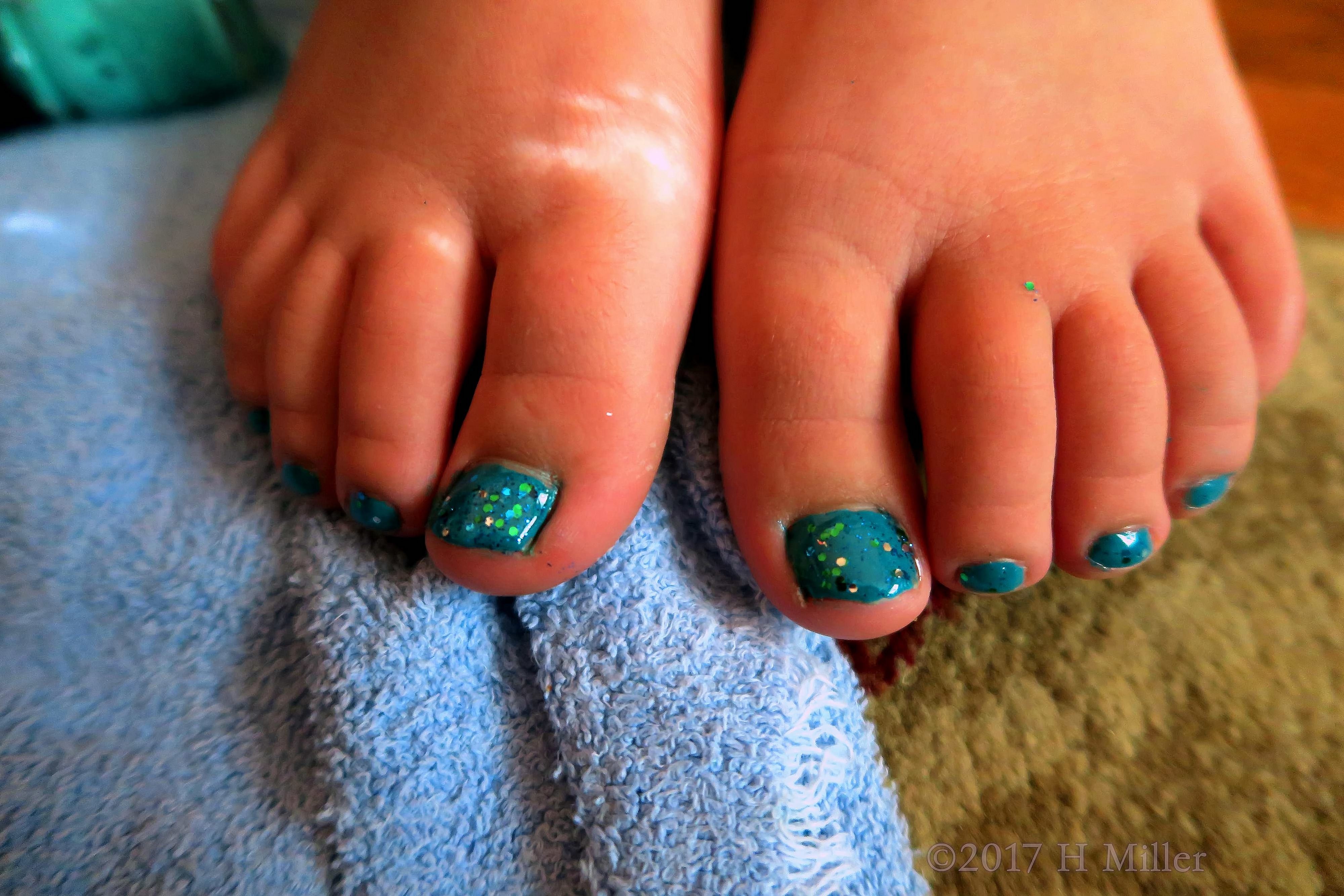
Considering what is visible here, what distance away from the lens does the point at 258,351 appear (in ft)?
1.57

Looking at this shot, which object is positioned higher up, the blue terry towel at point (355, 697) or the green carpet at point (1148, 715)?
the blue terry towel at point (355, 697)

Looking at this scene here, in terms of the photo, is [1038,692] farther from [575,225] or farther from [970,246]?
[575,225]

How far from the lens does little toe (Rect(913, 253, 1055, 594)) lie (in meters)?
0.41

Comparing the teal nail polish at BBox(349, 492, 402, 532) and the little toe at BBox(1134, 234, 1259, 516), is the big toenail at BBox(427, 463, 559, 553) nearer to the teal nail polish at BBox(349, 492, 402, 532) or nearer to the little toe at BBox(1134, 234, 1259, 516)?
the teal nail polish at BBox(349, 492, 402, 532)

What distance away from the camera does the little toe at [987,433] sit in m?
0.41

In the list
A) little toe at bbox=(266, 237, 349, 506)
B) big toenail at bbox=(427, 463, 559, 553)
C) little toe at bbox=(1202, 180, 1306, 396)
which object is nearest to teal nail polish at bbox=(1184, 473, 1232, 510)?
little toe at bbox=(1202, 180, 1306, 396)

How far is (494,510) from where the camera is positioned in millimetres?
386

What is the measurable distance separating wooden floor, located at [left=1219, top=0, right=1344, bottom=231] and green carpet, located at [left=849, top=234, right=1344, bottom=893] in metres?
0.40

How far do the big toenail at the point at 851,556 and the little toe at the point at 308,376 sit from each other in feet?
0.88

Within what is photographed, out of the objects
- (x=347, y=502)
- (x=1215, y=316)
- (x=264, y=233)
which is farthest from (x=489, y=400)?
(x=1215, y=316)

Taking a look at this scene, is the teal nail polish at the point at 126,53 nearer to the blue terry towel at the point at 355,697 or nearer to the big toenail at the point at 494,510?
the blue terry towel at the point at 355,697

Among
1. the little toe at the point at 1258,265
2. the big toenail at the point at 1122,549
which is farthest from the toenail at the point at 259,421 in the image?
the little toe at the point at 1258,265

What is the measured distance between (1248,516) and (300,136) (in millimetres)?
701

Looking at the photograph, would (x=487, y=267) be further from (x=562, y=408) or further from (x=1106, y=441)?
(x=1106, y=441)
